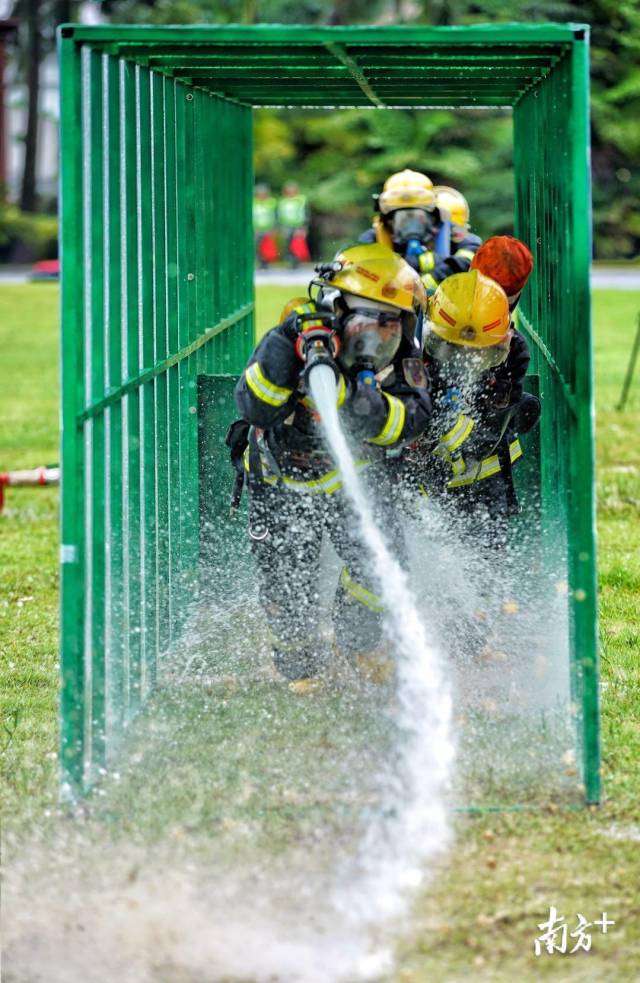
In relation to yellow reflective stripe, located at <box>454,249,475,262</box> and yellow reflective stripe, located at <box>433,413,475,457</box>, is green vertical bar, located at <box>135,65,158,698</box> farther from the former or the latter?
yellow reflective stripe, located at <box>454,249,475,262</box>

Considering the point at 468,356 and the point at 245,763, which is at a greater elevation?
the point at 468,356

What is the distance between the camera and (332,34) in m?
4.43

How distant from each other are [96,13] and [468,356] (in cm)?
3685

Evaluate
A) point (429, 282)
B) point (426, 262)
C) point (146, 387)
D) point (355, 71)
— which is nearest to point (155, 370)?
point (146, 387)

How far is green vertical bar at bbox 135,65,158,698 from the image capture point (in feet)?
17.7

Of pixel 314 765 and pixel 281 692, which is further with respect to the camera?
pixel 281 692

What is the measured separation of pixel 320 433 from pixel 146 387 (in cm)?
65

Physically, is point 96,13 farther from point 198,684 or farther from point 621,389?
point 198,684

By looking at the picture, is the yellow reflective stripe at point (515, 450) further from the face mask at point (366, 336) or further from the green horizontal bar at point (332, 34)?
the green horizontal bar at point (332, 34)

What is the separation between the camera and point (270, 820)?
4.65m

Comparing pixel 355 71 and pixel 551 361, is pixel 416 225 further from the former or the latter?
pixel 355 71

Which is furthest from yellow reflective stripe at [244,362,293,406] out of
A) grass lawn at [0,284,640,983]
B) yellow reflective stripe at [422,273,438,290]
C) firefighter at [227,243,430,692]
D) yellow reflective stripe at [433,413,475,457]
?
yellow reflective stripe at [422,273,438,290]

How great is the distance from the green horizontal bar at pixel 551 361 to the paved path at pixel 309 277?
56.0 feet

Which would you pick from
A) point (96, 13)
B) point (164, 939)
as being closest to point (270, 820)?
point (164, 939)
